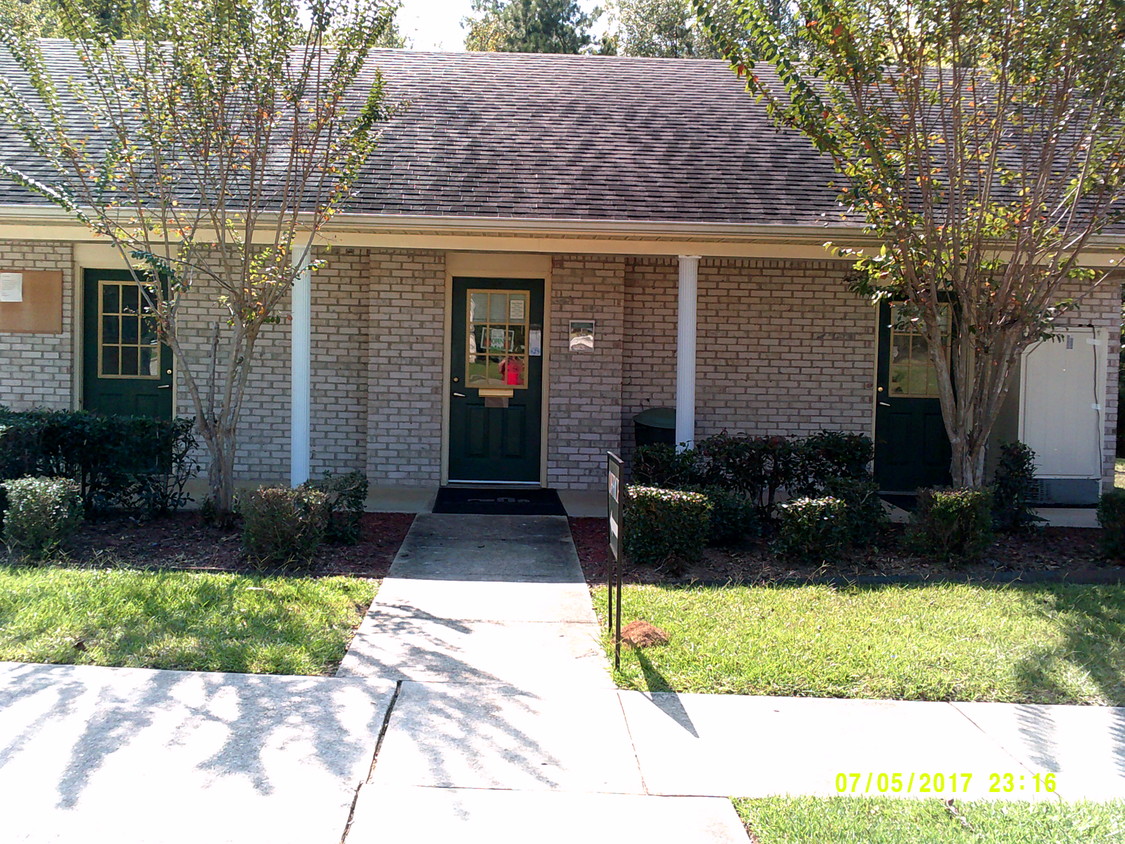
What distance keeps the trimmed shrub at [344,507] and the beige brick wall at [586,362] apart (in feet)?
10.5

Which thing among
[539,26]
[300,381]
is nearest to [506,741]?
[300,381]

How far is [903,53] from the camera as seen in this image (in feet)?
24.7

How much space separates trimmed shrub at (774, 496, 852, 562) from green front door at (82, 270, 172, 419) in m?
6.95

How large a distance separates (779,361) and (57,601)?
7.74 metres

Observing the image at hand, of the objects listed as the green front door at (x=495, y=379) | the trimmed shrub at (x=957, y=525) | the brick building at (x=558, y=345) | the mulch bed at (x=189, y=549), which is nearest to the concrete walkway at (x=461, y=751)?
the mulch bed at (x=189, y=549)

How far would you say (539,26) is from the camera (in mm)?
33094

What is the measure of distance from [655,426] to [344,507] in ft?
11.7

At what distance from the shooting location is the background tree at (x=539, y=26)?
107 ft

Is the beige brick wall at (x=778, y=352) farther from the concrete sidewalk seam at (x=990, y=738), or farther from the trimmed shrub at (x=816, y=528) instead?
the concrete sidewalk seam at (x=990, y=738)

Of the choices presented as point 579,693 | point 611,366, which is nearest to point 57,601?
point 579,693

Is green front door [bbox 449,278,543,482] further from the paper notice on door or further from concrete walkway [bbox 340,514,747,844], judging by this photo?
the paper notice on door

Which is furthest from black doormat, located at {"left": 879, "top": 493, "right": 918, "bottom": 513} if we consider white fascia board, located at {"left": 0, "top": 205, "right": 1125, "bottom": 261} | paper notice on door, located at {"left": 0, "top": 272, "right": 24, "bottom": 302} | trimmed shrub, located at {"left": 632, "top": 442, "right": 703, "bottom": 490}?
paper notice on door, located at {"left": 0, "top": 272, "right": 24, "bottom": 302}

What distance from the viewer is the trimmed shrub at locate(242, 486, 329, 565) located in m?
7.07

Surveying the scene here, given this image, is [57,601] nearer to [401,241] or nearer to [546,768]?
[546,768]
